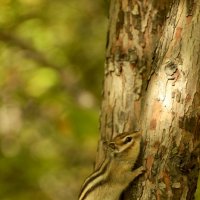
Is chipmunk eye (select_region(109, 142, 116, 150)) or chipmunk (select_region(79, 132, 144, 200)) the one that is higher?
chipmunk eye (select_region(109, 142, 116, 150))

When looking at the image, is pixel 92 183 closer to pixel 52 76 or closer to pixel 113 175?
pixel 113 175

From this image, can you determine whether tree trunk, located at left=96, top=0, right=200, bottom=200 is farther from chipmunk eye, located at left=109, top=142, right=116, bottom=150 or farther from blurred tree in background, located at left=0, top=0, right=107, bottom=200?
blurred tree in background, located at left=0, top=0, right=107, bottom=200

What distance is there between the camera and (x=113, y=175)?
288 cm

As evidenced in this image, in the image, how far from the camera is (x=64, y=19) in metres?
6.07

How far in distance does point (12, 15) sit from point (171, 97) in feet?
8.59

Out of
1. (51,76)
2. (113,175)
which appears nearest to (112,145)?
(113,175)

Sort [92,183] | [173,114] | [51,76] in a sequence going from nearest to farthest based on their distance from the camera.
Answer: [173,114]
[92,183]
[51,76]

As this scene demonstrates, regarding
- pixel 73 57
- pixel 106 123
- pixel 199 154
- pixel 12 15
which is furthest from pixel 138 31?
pixel 73 57

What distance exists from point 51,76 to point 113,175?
8.68 feet

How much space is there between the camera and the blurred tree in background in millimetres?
5051

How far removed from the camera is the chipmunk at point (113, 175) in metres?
2.77

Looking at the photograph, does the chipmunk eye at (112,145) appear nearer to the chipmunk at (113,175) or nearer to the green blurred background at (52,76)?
the chipmunk at (113,175)

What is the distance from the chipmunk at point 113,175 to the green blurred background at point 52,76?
1.77m

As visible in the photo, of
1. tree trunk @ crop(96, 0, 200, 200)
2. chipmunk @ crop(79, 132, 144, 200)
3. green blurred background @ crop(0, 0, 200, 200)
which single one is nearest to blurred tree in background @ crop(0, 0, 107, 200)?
green blurred background @ crop(0, 0, 200, 200)
